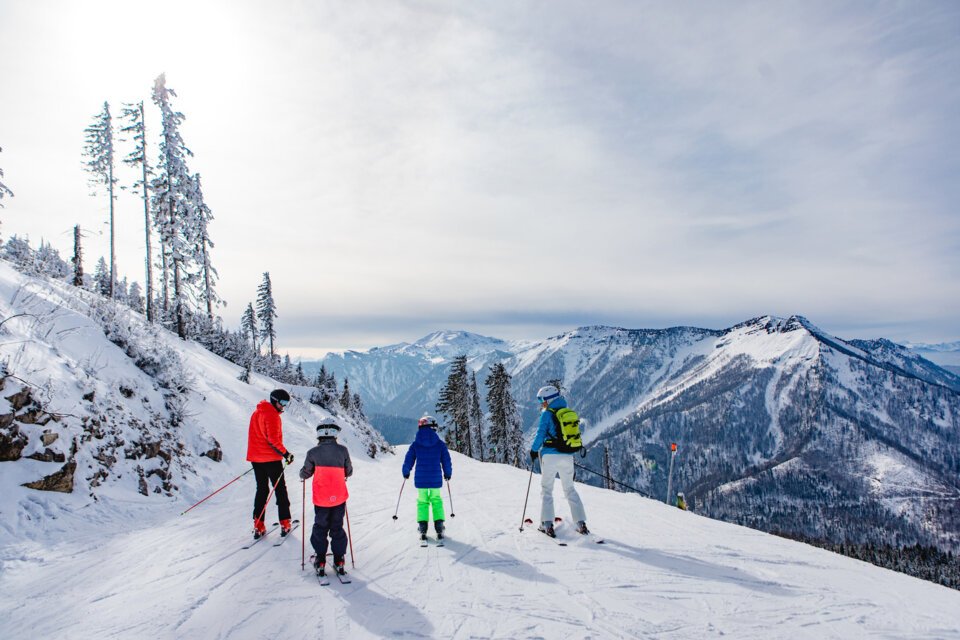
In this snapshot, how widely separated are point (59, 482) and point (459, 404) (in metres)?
35.0

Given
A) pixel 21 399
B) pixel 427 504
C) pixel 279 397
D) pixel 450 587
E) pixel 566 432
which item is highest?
pixel 21 399

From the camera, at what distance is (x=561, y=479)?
795cm

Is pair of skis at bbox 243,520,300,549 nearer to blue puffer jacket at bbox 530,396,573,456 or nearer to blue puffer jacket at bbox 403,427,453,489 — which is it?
blue puffer jacket at bbox 403,427,453,489

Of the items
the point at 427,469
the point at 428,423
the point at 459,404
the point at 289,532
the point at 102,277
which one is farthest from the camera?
the point at 102,277

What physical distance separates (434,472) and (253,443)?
10.8ft

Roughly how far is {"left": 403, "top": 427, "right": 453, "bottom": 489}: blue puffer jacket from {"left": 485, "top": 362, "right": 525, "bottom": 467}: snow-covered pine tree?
3207cm

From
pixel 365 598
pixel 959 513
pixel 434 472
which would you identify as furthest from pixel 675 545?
pixel 959 513

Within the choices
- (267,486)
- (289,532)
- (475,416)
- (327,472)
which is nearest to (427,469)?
(327,472)

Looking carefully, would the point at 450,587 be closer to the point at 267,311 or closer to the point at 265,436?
the point at 265,436

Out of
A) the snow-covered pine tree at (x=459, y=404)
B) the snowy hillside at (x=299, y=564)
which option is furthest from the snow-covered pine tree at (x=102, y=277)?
the snowy hillside at (x=299, y=564)

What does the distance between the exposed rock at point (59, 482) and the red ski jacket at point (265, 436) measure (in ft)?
10.9

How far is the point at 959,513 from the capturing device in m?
170

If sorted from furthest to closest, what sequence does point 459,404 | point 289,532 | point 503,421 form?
point 459,404 < point 503,421 < point 289,532

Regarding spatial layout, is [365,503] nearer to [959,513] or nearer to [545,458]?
[545,458]
